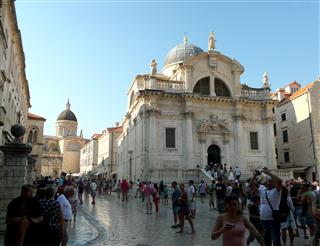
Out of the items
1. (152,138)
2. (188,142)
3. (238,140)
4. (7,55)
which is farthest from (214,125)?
(7,55)

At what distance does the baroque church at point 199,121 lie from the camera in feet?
100

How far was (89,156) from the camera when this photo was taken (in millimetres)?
80500

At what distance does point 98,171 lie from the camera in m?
70.4

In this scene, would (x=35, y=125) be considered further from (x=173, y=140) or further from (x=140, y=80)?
(x=173, y=140)

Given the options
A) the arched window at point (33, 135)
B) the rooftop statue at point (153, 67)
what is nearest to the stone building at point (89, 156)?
the arched window at point (33, 135)

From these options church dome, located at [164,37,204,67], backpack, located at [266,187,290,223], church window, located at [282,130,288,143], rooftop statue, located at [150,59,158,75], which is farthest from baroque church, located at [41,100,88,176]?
backpack, located at [266,187,290,223]

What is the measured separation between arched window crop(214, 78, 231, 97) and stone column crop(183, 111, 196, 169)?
504cm

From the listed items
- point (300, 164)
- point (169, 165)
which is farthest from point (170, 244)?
point (300, 164)

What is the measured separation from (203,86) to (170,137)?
7009 millimetres

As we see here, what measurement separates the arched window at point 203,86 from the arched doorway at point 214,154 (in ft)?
19.1

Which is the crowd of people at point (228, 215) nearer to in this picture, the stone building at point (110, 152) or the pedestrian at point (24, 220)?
the pedestrian at point (24, 220)

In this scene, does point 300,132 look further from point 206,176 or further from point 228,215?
point 228,215

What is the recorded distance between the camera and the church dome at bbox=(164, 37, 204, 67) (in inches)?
1695

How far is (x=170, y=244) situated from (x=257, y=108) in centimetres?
2860
